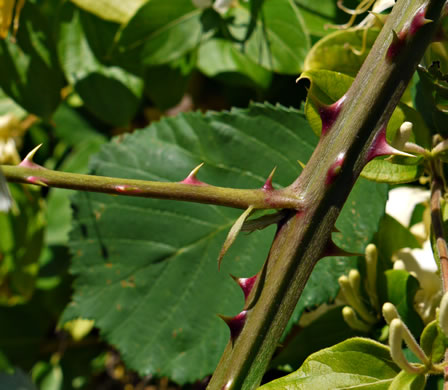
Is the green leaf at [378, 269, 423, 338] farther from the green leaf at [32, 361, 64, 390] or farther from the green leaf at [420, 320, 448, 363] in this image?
the green leaf at [32, 361, 64, 390]

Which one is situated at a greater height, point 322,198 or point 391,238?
point 322,198

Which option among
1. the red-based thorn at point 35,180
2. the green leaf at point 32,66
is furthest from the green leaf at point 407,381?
the green leaf at point 32,66

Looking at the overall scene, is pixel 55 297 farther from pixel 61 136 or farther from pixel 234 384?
pixel 234 384

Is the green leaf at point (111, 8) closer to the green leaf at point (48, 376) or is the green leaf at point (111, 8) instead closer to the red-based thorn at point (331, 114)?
the red-based thorn at point (331, 114)

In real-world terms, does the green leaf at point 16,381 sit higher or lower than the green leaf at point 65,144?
lower

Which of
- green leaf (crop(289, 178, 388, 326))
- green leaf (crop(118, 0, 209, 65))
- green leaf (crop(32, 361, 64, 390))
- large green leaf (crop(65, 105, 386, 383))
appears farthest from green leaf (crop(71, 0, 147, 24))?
green leaf (crop(32, 361, 64, 390))

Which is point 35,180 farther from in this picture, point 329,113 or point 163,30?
Answer: point 163,30

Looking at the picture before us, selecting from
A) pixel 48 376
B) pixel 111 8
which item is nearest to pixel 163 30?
pixel 111 8

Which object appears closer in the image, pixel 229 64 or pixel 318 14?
pixel 318 14
